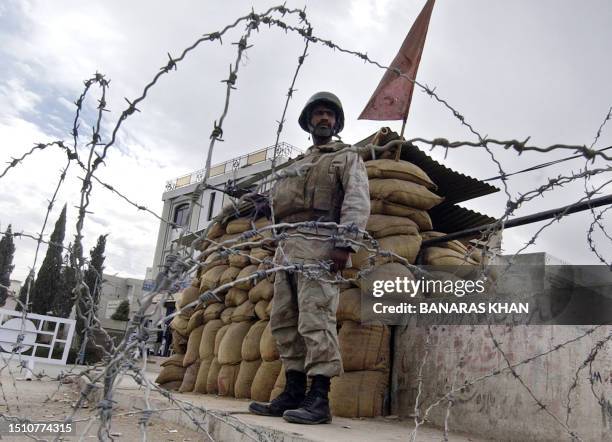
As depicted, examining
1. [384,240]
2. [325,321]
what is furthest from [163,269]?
[384,240]

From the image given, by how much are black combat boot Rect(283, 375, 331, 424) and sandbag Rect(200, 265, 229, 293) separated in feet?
6.52

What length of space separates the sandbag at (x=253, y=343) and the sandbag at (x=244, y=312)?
188 mm

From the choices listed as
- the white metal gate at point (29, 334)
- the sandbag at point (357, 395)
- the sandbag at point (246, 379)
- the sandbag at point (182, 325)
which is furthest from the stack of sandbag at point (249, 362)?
the white metal gate at point (29, 334)

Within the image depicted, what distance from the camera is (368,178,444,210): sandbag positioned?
9.48 ft

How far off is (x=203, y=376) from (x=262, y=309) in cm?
84

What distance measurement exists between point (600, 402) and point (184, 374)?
3.07 m

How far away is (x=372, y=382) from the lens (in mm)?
2473

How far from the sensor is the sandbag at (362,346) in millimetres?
2480

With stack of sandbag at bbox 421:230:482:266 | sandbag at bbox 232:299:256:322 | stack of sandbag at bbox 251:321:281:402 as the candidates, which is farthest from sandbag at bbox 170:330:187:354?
stack of sandbag at bbox 421:230:482:266

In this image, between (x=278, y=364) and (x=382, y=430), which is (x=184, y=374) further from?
(x=382, y=430)

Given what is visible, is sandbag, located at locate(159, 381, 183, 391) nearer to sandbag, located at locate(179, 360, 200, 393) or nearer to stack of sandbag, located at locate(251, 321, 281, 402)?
sandbag, located at locate(179, 360, 200, 393)

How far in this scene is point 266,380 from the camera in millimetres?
2939

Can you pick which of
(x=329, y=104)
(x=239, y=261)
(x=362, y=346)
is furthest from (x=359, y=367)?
(x=239, y=261)

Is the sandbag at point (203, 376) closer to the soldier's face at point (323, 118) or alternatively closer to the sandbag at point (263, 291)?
the sandbag at point (263, 291)
